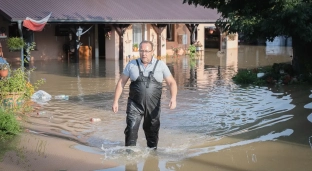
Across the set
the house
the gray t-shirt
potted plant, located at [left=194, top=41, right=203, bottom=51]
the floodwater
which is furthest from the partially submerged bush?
potted plant, located at [left=194, top=41, right=203, bottom=51]

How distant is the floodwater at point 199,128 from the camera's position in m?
7.31

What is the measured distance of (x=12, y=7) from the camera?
74.0 feet

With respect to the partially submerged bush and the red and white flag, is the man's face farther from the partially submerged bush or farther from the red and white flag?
the red and white flag

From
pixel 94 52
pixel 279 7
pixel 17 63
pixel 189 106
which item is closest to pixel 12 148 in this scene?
pixel 189 106

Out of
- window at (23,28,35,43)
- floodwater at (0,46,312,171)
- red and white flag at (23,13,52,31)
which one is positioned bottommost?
floodwater at (0,46,312,171)

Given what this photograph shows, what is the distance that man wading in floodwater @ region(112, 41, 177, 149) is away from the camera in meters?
7.19

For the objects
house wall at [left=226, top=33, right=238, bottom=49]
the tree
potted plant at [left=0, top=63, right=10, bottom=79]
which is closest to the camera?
potted plant at [left=0, top=63, right=10, bottom=79]

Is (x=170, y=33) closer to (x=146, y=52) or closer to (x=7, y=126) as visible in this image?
(x=7, y=126)

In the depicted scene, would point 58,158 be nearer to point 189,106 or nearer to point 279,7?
point 189,106

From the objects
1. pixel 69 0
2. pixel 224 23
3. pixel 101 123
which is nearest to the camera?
pixel 101 123

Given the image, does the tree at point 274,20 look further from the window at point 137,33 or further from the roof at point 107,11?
the window at point 137,33

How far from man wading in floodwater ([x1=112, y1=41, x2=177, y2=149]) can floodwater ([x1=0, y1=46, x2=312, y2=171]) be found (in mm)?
579

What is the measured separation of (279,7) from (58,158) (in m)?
9.77

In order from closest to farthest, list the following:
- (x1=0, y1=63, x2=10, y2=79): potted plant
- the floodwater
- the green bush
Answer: the floodwater
the green bush
(x1=0, y1=63, x2=10, y2=79): potted plant
